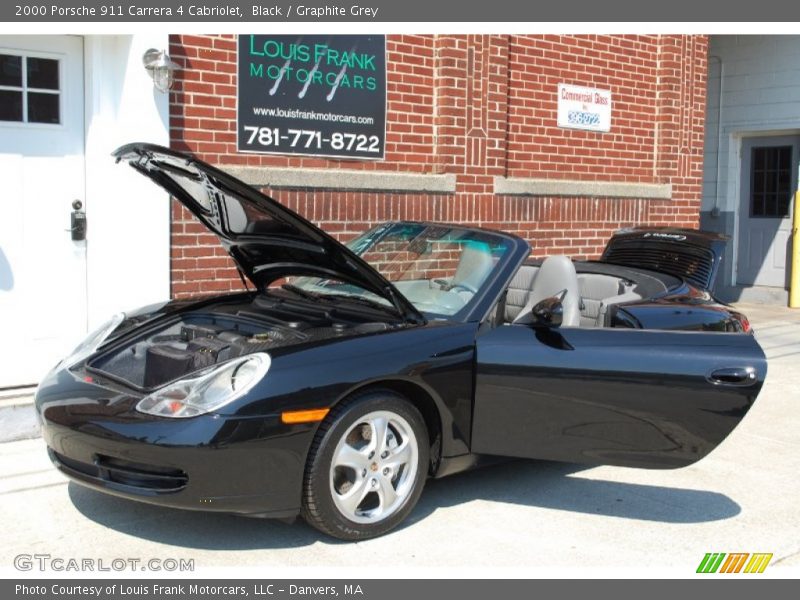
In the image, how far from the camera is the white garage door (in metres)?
6.82

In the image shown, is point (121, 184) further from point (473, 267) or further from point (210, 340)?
point (473, 267)

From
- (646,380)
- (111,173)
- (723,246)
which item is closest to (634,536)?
(646,380)

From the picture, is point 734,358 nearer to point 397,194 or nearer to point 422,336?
point 422,336

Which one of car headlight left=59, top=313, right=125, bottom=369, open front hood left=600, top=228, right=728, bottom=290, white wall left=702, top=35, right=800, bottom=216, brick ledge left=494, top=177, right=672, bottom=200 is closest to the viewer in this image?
car headlight left=59, top=313, right=125, bottom=369

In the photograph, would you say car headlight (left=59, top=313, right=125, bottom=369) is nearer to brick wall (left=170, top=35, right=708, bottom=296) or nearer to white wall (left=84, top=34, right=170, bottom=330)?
white wall (left=84, top=34, right=170, bottom=330)

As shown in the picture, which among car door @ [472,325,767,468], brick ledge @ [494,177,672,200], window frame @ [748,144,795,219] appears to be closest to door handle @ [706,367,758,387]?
car door @ [472,325,767,468]

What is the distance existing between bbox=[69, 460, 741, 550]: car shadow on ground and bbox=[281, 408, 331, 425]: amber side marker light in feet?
2.04

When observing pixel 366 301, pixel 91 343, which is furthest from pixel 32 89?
pixel 366 301

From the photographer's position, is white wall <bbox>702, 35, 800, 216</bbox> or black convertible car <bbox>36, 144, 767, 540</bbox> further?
white wall <bbox>702, 35, 800, 216</bbox>

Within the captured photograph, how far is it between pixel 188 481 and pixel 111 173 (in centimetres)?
395

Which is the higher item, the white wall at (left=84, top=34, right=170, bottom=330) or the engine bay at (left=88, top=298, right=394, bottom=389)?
the white wall at (left=84, top=34, right=170, bottom=330)

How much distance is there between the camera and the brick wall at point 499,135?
7.54 m

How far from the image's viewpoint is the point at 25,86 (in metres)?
6.88
